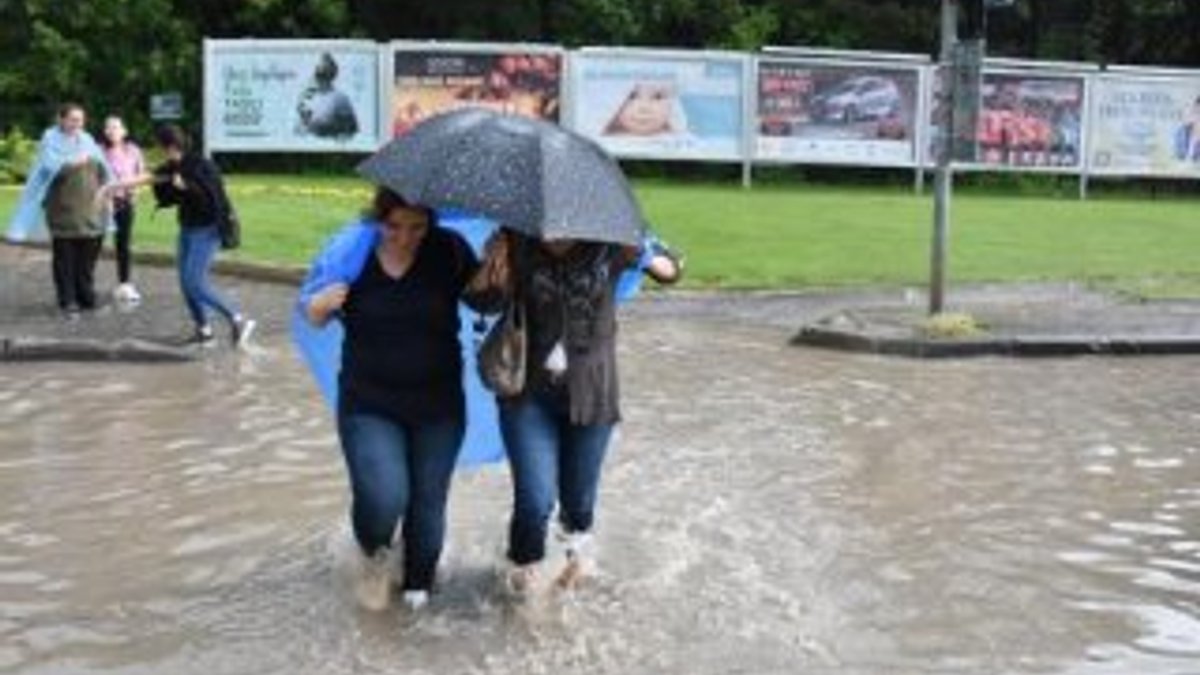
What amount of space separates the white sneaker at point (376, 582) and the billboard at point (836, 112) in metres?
25.2

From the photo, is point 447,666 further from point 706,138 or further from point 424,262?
point 706,138

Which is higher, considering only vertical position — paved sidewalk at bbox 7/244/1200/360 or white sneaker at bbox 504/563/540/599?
paved sidewalk at bbox 7/244/1200/360

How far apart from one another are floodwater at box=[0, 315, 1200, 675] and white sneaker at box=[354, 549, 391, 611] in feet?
0.25

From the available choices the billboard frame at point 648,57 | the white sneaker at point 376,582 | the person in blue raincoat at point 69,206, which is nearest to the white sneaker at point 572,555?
the white sneaker at point 376,582

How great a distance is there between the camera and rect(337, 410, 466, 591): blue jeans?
7258 millimetres

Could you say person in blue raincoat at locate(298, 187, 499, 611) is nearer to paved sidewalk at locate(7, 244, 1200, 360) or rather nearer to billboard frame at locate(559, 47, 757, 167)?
paved sidewalk at locate(7, 244, 1200, 360)

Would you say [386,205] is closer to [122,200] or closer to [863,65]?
[122,200]

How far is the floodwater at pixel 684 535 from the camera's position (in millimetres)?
7355

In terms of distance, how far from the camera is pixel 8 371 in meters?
14.1

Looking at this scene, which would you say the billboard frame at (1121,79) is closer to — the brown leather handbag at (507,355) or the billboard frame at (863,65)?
the billboard frame at (863,65)

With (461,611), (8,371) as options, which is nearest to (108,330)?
(8,371)

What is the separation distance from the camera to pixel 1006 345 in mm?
15789

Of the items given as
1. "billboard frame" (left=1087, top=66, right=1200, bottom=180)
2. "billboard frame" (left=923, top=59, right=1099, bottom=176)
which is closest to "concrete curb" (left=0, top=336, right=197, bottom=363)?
"billboard frame" (left=923, top=59, right=1099, bottom=176)

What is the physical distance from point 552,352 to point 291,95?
970 inches
